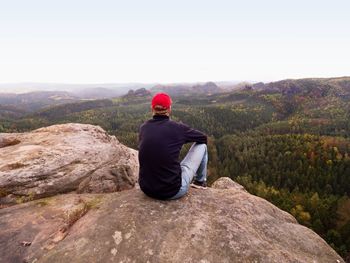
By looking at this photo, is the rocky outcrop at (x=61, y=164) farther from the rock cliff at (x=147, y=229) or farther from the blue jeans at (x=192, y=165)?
the blue jeans at (x=192, y=165)

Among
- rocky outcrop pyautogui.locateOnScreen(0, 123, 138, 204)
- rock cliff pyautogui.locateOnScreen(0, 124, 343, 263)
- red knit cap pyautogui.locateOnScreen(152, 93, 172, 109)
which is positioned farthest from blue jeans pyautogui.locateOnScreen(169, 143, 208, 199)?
rocky outcrop pyautogui.locateOnScreen(0, 123, 138, 204)

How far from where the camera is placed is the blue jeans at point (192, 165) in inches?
483

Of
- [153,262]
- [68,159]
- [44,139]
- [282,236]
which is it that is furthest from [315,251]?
[44,139]

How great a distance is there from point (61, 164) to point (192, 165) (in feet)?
23.5

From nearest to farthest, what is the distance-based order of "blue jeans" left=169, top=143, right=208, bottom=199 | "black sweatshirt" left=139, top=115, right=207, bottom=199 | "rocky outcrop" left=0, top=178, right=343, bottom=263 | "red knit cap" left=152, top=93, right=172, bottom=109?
1. "rocky outcrop" left=0, top=178, right=343, bottom=263
2. "black sweatshirt" left=139, top=115, right=207, bottom=199
3. "red knit cap" left=152, top=93, right=172, bottom=109
4. "blue jeans" left=169, top=143, right=208, bottom=199

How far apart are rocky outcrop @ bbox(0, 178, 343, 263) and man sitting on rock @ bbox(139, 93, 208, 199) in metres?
0.68

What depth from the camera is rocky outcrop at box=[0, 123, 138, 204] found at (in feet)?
47.3

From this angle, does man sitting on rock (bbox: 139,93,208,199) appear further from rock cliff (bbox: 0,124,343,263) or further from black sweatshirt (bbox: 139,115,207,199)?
rock cliff (bbox: 0,124,343,263)

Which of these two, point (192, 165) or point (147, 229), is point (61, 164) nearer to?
point (192, 165)

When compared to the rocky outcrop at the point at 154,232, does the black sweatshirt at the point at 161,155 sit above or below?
→ above

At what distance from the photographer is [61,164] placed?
15898mm

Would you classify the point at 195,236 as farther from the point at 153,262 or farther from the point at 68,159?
the point at 68,159

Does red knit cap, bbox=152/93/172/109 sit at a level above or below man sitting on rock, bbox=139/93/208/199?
above

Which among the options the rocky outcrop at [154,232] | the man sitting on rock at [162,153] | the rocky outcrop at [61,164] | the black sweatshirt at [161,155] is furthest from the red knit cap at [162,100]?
the rocky outcrop at [61,164]
